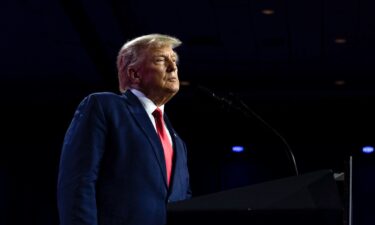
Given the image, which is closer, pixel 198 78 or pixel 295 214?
pixel 295 214

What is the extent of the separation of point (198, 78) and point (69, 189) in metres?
7.54

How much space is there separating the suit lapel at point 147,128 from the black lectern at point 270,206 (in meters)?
0.47

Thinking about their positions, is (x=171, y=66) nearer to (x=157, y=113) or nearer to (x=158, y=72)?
(x=158, y=72)

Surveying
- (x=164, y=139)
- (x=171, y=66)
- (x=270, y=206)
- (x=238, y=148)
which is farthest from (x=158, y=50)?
(x=238, y=148)

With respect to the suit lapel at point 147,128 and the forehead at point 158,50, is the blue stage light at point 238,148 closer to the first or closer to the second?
the forehead at point 158,50

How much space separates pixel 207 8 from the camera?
6.65 meters

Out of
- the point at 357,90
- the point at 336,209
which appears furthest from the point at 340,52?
the point at 336,209

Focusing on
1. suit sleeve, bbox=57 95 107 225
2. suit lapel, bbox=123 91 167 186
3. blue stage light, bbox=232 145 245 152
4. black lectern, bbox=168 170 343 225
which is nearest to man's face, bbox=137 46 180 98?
suit lapel, bbox=123 91 167 186

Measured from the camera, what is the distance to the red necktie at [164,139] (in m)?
1.80

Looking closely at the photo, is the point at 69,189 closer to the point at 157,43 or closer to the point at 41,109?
the point at 157,43

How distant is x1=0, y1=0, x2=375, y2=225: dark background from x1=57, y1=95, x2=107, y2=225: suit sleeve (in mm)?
4855

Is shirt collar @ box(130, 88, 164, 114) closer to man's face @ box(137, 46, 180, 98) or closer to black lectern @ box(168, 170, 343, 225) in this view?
man's face @ box(137, 46, 180, 98)

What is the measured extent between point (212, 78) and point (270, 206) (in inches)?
315

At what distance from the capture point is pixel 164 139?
72.6 inches
